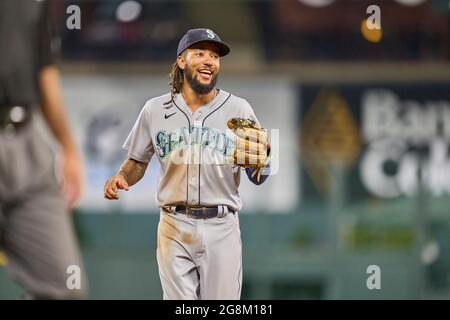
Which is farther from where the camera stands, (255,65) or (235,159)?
(255,65)

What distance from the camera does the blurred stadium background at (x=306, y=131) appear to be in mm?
8188

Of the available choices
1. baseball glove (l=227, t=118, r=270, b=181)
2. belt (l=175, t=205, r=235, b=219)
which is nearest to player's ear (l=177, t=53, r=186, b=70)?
baseball glove (l=227, t=118, r=270, b=181)

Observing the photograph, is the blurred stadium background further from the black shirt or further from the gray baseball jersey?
the black shirt

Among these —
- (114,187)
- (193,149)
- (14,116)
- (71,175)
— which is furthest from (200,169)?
(14,116)

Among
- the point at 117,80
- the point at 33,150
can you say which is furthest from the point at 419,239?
the point at 33,150

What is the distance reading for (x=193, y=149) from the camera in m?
4.35

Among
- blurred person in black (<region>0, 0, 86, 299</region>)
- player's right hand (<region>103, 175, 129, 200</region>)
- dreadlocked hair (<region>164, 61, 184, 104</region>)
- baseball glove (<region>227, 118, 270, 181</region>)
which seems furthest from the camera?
dreadlocked hair (<region>164, 61, 184, 104</region>)

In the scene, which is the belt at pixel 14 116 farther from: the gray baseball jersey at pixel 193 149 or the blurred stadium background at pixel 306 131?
the blurred stadium background at pixel 306 131

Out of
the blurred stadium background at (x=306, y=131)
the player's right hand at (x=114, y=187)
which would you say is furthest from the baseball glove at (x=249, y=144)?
the blurred stadium background at (x=306, y=131)

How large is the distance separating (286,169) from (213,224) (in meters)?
4.65

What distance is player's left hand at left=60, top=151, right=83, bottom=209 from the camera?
150 inches

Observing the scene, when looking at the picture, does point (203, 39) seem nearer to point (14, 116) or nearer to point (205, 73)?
point (205, 73)
